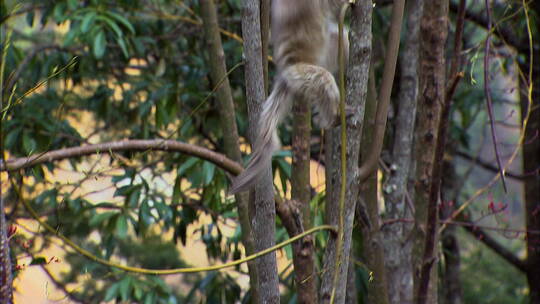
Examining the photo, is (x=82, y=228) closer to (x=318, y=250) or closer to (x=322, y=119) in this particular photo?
(x=318, y=250)

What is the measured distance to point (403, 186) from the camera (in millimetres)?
2549

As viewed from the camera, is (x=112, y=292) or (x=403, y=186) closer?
Answer: (x=403, y=186)

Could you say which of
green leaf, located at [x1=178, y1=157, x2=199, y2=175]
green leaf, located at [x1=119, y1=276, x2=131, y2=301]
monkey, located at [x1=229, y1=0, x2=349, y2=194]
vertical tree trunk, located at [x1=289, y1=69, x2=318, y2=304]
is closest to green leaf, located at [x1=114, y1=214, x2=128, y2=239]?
green leaf, located at [x1=119, y1=276, x2=131, y2=301]

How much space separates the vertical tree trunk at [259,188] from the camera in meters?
1.35

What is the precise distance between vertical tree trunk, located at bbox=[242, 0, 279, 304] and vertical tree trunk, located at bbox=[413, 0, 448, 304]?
1.53 ft

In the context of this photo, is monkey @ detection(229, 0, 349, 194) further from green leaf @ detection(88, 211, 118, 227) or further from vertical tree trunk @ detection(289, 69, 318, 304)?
green leaf @ detection(88, 211, 118, 227)

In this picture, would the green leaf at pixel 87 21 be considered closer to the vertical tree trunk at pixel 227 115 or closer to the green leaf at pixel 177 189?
the green leaf at pixel 177 189

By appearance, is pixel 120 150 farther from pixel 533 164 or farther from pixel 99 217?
pixel 533 164

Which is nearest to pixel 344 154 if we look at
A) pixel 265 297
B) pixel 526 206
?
pixel 265 297

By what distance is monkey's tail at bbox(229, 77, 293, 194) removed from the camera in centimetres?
120

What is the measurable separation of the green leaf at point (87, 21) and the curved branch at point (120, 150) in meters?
1.49

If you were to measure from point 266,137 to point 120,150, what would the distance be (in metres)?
0.29

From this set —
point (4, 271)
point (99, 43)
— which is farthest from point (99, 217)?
point (4, 271)

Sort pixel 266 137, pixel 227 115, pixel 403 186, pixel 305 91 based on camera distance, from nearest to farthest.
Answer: pixel 266 137
pixel 305 91
pixel 227 115
pixel 403 186
